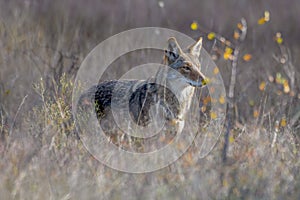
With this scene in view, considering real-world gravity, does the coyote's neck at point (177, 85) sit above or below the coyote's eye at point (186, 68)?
below

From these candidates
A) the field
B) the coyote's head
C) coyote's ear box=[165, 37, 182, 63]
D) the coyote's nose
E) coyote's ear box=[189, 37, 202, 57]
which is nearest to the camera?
the field

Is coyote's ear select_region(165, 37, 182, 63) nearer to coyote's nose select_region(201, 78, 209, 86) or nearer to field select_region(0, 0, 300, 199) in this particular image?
field select_region(0, 0, 300, 199)

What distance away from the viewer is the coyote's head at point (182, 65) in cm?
736

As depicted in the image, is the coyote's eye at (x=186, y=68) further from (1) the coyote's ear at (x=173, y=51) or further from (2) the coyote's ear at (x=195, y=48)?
(2) the coyote's ear at (x=195, y=48)

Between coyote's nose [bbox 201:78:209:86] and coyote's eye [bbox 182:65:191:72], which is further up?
coyote's eye [bbox 182:65:191:72]

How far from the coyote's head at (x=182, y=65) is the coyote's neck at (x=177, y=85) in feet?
0.03

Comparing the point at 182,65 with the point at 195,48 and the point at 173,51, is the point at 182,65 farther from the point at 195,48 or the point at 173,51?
the point at 195,48

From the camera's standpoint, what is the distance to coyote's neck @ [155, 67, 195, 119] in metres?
7.52

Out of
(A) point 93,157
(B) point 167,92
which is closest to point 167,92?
(B) point 167,92

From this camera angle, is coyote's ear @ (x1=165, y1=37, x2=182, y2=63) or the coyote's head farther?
coyote's ear @ (x1=165, y1=37, x2=182, y2=63)

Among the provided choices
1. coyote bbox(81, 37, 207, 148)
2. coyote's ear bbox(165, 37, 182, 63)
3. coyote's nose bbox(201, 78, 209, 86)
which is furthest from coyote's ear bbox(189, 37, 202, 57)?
coyote's nose bbox(201, 78, 209, 86)

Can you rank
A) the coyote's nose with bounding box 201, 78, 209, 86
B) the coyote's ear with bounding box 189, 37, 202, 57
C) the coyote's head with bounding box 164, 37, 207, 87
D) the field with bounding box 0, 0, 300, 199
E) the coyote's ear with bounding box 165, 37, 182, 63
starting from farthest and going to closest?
the coyote's ear with bounding box 189, 37, 202, 57, the coyote's ear with bounding box 165, 37, 182, 63, the coyote's head with bounding box 164, 37, 207, 87, the coyote's nose with bounding box 201, 78, 209, 86, the field with bounding box 0, 0, 300, 199

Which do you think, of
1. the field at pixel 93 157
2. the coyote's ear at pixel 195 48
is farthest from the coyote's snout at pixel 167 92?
the field at pixel 93 157

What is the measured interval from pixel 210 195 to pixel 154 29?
718 cm
